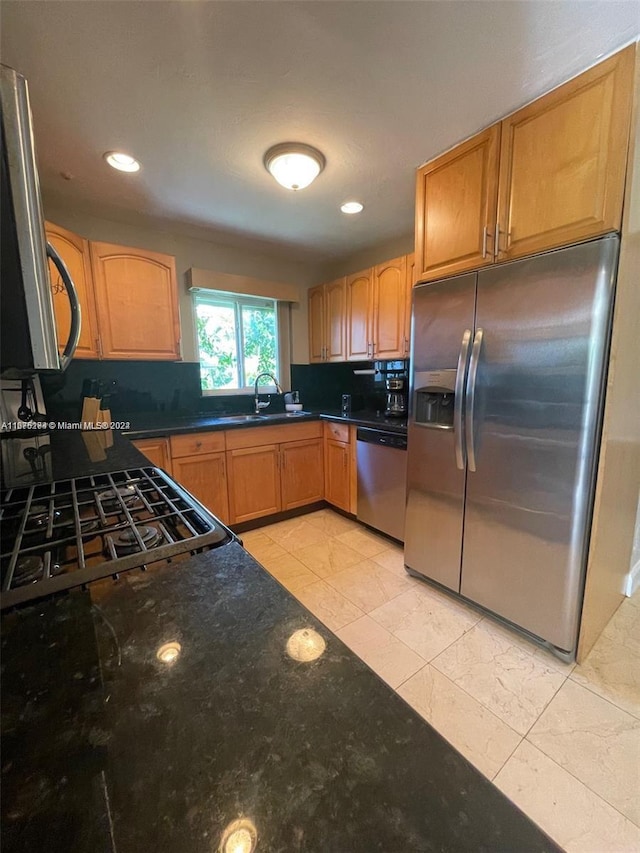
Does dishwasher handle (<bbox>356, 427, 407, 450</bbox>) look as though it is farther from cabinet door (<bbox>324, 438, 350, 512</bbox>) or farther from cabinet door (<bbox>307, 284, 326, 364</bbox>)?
cabinet door (<bbox>307, 284, 326, 364</bbox>)

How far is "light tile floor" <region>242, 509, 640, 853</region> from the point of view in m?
1.10

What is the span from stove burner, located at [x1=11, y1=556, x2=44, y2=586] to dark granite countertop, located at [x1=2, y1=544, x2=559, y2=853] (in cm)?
11

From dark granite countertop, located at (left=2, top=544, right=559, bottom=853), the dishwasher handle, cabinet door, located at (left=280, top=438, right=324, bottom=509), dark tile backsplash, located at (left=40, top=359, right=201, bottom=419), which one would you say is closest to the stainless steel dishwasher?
the dishwasher handle

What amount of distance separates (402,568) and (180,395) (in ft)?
7.15

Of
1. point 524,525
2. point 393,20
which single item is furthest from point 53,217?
point 524,525

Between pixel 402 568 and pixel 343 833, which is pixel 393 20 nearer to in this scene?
pixel 343 833

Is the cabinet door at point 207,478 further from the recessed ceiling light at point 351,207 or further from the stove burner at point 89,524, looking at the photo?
the recessed ceiling light at point 351,207

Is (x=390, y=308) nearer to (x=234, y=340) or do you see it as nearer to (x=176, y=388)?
(x=234, y=340)

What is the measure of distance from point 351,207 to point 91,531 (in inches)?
97.0

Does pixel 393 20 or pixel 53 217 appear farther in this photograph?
pixel 53 217

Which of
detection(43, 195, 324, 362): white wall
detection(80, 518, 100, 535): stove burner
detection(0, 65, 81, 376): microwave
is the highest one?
detection(43, 195, 324, 362): white wall

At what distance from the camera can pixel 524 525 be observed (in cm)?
163

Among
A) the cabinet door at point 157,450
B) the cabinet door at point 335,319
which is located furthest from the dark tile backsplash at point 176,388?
Answer: the cabinet door at point 157,450

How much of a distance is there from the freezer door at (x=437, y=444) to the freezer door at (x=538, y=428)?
0.08 meters
